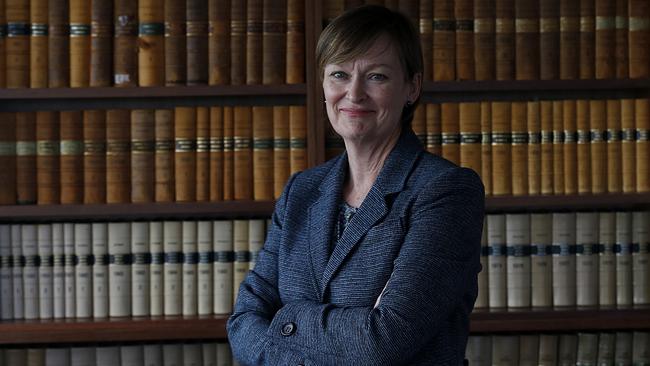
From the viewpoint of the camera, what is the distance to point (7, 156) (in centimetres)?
278

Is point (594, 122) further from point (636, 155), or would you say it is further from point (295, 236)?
point (295, 236)

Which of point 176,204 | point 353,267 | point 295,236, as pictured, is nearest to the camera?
point 353,267

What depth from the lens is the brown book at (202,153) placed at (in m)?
2.80

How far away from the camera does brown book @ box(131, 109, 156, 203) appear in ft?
9.18

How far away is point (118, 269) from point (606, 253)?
61.9 inches

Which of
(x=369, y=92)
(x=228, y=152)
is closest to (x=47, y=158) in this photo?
(x=228, y=152)

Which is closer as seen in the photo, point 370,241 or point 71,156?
point 370,241

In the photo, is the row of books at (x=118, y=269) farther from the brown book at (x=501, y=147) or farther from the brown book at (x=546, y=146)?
the brown book at (x=546, y=146)

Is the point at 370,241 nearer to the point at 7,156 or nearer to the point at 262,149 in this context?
the point at 262,149

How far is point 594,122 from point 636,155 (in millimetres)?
172

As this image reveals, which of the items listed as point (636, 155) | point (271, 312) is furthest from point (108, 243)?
point (636, 155)

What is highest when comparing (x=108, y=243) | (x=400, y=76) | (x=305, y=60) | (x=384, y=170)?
(x=305, y=60)

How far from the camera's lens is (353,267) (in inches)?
62.7

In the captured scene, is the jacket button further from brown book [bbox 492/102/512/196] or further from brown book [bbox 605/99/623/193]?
brown book [bbox 605/99/623/193]
